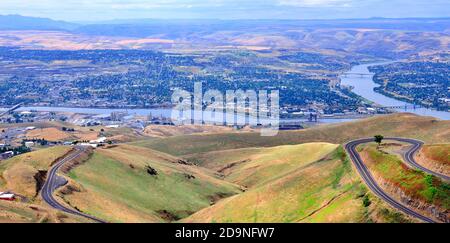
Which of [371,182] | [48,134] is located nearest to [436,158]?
[371,182]

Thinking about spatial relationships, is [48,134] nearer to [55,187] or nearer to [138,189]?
[138,189]

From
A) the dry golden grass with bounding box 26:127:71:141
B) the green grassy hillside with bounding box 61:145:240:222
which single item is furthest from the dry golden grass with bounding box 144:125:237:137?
the green grassy hillside with bounding box 61:145:240:222

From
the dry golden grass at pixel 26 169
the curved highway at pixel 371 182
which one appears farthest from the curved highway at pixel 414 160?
the dry golden grass at pixel 26 169

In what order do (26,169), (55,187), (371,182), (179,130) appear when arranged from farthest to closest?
→ (179,130), (26,169), (55,187), (371,182)

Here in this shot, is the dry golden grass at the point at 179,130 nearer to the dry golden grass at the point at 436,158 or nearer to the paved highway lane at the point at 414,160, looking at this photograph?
the paved highway lane at the point at 414,160

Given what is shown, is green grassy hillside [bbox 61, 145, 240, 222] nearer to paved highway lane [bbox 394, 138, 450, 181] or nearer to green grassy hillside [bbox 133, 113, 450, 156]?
paved highway lane [bbox 394, 138, 450, 181]

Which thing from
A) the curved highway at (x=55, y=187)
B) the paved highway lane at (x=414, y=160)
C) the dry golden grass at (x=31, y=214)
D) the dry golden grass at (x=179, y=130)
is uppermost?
the paved highway lane at (x=414, y=160)
